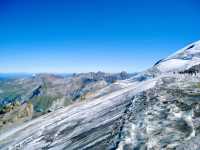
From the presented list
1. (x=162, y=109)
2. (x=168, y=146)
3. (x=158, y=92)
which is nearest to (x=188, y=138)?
(x=168, y=146)

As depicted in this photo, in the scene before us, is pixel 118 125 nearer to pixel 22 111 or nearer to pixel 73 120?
pixel 73 120

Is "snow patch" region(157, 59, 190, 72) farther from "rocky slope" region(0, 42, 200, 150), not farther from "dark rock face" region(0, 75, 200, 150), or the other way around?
"rocky slope" region(0, 42, 200, 150)

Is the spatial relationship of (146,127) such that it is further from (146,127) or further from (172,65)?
(172,65)

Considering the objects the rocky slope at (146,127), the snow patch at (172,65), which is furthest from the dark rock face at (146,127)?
the snow patch at (172,65)

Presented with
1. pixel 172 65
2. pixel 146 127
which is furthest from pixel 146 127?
pixel 172 65

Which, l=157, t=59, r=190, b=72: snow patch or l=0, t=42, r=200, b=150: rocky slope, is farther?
l=157, t=59, r=190, b=72: snow patch

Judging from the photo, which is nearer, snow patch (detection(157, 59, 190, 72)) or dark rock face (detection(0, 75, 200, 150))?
dark rock face (detection(0, 75, 200, 150))

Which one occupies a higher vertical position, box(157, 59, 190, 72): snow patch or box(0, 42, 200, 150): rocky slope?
box(157, 59, 190, 72): snow patch

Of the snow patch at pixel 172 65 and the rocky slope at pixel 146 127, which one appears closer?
the rocky slope at pixel 146 127

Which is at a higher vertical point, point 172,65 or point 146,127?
point 172,65

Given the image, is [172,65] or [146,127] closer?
[146,127]

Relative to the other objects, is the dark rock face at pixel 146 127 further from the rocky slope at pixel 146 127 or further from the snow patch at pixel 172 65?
the snow patch at pixel 172 65

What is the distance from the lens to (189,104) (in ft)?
57.0

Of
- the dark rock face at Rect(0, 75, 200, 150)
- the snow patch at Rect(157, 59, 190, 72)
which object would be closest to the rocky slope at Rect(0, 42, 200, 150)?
the dark rock face at Rect(0, 75, 200, 150)
